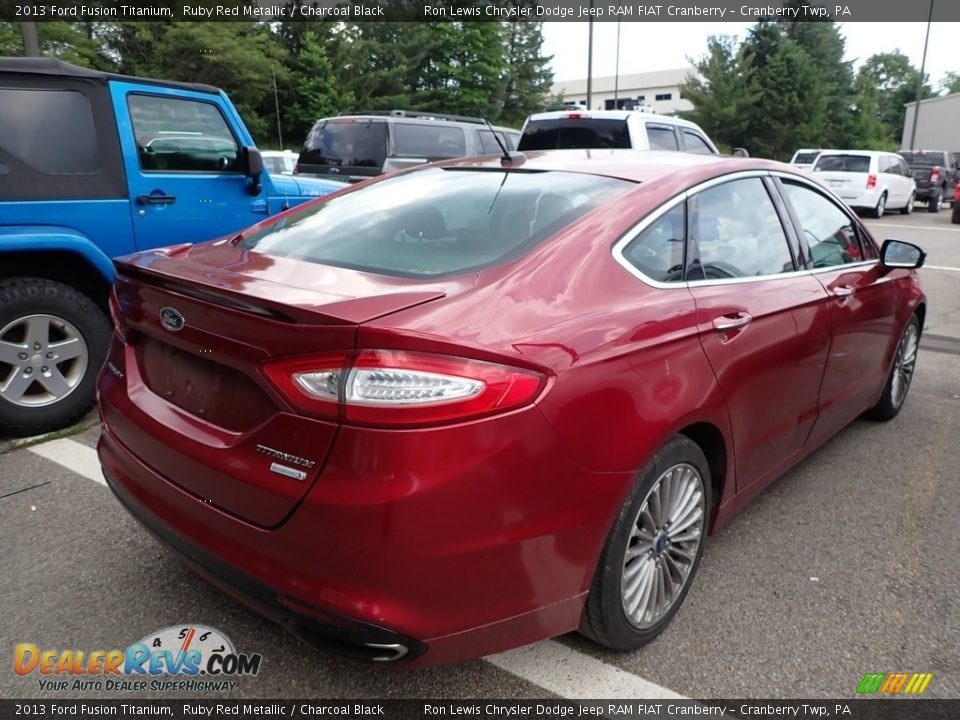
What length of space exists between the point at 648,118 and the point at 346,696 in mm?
8878

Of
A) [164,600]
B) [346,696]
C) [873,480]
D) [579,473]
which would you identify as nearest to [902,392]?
[873,480]

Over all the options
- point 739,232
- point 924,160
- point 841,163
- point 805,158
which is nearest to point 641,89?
point 924,160

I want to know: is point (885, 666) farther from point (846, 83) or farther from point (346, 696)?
point (846, 83)

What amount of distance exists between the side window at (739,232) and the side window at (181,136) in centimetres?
356

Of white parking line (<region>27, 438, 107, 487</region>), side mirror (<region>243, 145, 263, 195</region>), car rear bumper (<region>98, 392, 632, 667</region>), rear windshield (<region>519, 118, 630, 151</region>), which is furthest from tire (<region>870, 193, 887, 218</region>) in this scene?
car rear bumper (<region>98, 392, 632, 667</region>)

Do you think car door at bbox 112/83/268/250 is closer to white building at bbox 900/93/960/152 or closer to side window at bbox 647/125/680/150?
side window at bbox 647/125/680/150

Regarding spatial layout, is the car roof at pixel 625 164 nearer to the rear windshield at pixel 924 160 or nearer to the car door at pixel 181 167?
the car door at pixel 181 167

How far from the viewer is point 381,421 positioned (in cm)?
174

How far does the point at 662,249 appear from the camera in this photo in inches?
100

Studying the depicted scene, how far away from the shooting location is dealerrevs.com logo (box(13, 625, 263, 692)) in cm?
229

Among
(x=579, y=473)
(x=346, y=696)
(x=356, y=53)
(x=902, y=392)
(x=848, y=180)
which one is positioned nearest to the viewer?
(x=579, y=473)

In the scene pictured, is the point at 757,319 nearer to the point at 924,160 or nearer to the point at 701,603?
the point at 701,603

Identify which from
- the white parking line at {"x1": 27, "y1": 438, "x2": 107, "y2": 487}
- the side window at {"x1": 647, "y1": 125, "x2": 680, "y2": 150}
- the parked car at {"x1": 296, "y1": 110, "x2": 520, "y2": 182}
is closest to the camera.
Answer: the white parking line at {"x1": 27, "y1": 438, "x2": 107, "y2": 487}

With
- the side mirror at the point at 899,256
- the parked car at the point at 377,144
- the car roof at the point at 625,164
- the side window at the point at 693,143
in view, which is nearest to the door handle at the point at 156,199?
the car roof at the point at 625,164
